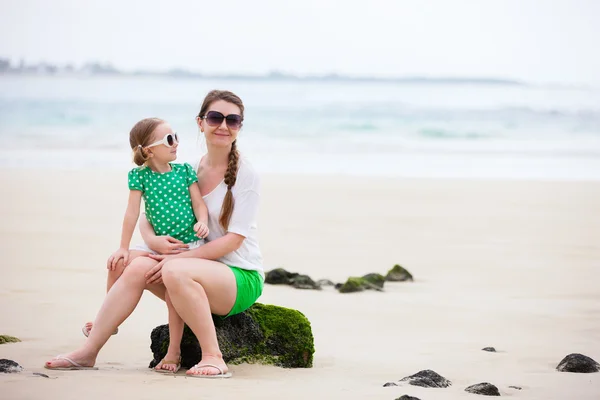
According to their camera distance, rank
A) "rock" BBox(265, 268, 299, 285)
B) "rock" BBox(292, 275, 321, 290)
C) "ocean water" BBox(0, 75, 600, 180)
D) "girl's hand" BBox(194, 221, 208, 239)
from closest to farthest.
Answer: "girl's hand" BBox(194, 221, 208, 239), "rock" BBox(292, 275, 321, 290), "rock" BBox(265, 268, 299, 285), "ocean water" BBox(0, 75, 600, 180)

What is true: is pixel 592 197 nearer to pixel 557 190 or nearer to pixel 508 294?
pixel 557 190

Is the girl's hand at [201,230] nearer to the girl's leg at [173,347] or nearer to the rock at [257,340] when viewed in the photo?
the girl's leg at [173,347]

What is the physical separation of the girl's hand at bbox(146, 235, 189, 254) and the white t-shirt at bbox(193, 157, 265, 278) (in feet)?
0.79

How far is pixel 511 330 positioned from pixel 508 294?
5.22 ft

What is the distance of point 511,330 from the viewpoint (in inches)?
281

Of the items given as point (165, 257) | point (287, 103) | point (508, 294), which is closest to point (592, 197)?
point (508, 294)

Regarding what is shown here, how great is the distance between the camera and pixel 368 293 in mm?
8562

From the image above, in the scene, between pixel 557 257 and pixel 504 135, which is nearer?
pixel 557 257

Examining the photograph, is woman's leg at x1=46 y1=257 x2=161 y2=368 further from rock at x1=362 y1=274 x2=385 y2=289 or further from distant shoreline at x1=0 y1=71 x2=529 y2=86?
distant shoreline at x1=0 y1=71 x2=529 y2=86

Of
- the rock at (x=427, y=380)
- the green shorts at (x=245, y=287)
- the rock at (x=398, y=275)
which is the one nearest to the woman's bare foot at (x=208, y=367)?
the green shorts at (x=245, y=287)

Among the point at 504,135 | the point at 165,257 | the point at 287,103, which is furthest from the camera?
the point at 287,103

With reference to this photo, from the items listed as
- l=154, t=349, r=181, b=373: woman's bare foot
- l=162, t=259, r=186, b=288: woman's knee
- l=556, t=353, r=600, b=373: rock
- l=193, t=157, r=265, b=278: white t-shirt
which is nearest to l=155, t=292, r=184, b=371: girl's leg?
l=154, t=349, r=181, b=373: woman's bare foot

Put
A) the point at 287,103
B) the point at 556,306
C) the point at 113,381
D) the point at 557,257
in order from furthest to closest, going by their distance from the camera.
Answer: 1. the point at 287,103
2. the point at 557,257
3. the point at 556,306
4. the point at 113,381

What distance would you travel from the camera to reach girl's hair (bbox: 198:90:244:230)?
539 centimetres
